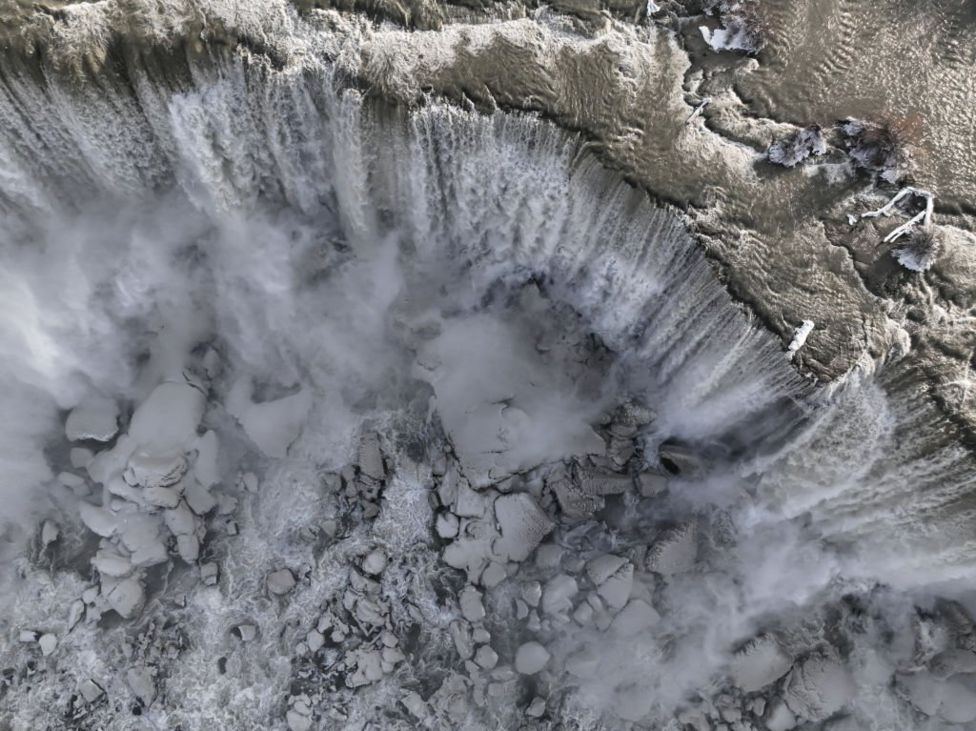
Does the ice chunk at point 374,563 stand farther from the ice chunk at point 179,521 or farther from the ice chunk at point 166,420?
the ice chunk at point 166,420

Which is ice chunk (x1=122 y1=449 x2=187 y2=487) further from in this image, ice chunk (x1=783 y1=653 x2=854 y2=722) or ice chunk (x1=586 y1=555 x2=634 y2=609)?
ice chunk (x1=783 y1=653 x2=854 y2=722)

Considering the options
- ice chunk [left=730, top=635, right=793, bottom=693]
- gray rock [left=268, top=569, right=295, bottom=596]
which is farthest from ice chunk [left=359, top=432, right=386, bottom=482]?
ice chunk [left=730, top=635, right=793, bottom=693]

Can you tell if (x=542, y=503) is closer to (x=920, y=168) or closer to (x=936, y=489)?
(x=936, y=489)

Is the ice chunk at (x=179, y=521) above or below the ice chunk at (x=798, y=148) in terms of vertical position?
below

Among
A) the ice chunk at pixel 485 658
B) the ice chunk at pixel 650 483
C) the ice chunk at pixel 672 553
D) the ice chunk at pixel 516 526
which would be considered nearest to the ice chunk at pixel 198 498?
the ice chunk at pixel 516 526

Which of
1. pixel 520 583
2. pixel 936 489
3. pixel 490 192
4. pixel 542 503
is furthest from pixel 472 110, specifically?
pixel 936 489

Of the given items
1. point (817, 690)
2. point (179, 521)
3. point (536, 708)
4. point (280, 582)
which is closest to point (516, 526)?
point (536, 708)

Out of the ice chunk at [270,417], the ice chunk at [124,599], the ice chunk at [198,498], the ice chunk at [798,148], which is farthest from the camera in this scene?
the ice chunk at [270,417]
